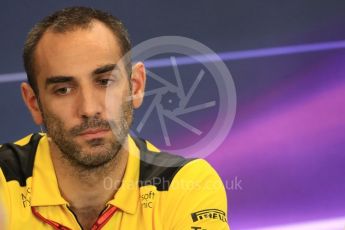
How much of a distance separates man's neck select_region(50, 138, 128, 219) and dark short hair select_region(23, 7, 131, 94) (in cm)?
18

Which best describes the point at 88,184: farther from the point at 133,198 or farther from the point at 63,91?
the point at 63,91

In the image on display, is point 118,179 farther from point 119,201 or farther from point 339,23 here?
point 339,23

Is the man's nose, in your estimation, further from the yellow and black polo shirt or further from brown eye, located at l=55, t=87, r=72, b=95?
the yellow and black polo shirt

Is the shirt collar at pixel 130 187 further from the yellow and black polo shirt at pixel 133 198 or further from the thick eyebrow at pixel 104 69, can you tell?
the thick eyebrow at pixel 104 69

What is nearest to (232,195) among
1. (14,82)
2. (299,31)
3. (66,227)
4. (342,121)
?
(342,121)

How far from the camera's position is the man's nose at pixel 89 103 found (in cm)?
116

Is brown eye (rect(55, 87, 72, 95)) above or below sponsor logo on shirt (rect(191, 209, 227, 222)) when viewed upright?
above

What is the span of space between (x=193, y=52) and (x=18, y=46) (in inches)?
26.7

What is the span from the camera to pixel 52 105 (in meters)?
1.23

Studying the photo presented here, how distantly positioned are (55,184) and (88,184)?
0.24ft

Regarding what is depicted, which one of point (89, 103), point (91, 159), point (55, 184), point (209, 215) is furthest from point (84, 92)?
point (209, 215)

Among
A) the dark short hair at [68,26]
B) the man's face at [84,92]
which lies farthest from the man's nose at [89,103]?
the dark short hair at [68,26]

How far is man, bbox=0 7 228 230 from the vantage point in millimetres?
1194

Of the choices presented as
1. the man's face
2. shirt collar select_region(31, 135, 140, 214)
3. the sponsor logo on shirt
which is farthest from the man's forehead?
the sponsor logo on shirt
